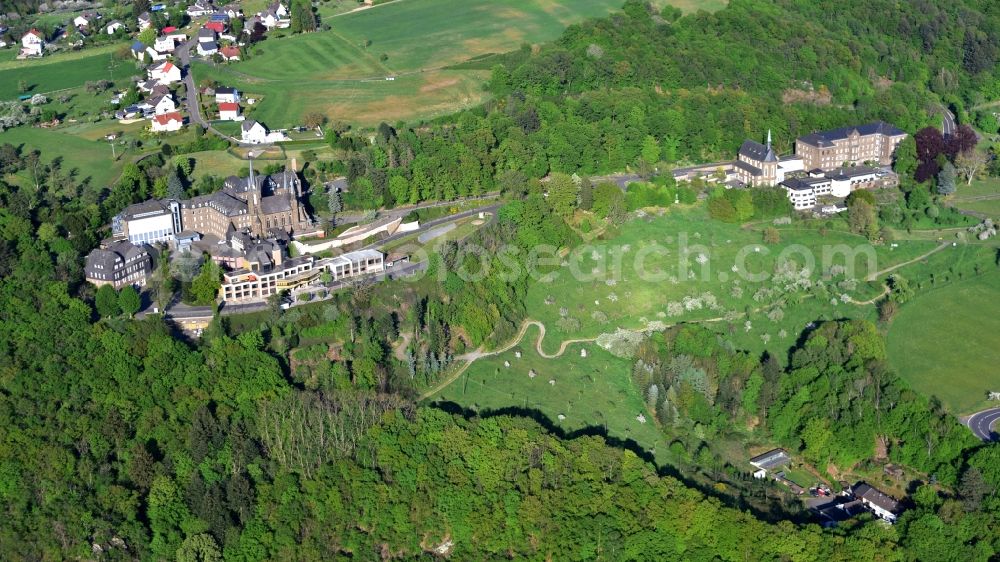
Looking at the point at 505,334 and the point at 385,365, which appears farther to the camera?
the point at 505,334

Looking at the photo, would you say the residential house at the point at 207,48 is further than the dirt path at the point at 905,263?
Yes

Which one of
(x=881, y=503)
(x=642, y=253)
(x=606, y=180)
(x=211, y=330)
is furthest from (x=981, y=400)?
(x=211, y=330)

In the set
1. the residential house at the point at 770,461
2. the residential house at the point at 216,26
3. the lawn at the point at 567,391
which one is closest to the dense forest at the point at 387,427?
the residential house at the point at 770,461

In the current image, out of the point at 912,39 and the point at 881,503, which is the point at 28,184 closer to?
the point at 881,503

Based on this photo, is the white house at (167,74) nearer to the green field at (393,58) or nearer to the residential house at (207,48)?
the green field at (393,58)

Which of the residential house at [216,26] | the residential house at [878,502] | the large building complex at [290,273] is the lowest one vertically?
the residential house at [878,502]

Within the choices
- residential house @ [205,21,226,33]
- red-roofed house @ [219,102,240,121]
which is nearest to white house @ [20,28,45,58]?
residential house @ [205,21,226,33]
